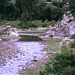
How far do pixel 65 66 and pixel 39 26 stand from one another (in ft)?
139

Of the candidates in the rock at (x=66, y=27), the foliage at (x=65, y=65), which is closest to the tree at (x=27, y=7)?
the rock at (x=66, y=27)

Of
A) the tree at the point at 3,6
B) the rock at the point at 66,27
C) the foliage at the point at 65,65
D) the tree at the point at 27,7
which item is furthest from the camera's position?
the tree at the point at 3,6

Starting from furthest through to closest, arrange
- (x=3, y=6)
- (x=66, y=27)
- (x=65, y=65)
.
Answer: (x=3, y=6), (x=66, y=27), (x=65, y=65)

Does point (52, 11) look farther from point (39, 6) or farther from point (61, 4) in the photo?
point (61, 4)

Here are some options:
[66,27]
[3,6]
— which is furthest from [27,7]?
[66,27]

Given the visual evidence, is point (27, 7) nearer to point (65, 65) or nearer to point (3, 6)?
point (3, 6)

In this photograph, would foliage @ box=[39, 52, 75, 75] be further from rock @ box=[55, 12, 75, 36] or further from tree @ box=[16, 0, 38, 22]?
tree @ box=[16, 0, 38, 22]

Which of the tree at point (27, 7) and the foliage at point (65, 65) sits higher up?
the foliage at point (65, 65)

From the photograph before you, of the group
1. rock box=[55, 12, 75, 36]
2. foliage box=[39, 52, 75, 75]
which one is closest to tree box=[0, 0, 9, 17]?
rock box=[55, 12, 75, 36]

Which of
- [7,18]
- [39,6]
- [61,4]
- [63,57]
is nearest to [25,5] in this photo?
[39,6]

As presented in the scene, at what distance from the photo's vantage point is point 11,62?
13.2 m

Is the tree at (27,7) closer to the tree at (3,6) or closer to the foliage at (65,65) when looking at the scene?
the tree at (3,6)

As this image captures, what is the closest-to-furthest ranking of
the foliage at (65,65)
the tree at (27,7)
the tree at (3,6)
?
1. the foliage at (65,65)
2. the tree at (27,7)
3. the tree at (3,6)

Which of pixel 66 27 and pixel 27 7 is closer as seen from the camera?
pixel 66 27
